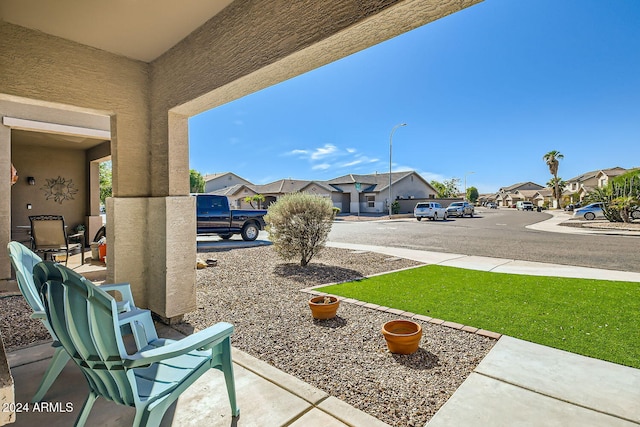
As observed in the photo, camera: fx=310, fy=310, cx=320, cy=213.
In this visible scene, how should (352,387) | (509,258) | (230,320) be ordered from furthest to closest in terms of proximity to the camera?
(509,258), (230,320), (352,387)

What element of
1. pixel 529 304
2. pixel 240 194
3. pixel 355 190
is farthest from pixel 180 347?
pixel 240 194

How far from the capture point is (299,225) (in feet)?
25.4

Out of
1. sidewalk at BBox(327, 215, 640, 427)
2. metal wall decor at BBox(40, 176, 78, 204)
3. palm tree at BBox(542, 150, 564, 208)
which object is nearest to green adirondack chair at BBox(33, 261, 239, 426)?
sidewalk at BBox(327, 215, 640, 427)

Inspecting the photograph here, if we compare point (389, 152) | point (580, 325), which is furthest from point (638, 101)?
point (580, 325)

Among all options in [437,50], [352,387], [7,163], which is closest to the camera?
[352,387]

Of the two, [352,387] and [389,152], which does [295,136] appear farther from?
[352,387]

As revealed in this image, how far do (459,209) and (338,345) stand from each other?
3234 cm

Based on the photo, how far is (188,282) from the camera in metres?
4.13

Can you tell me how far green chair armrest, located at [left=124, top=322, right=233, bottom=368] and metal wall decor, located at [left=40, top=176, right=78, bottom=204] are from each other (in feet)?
34.6

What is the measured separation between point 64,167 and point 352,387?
37.1ft

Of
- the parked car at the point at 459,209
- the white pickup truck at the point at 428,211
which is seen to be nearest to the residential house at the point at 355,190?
the parked car at the point at 459,209

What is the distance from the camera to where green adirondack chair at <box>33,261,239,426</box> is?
5.07 ft

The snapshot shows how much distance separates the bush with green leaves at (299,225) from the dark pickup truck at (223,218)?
5.44 meters

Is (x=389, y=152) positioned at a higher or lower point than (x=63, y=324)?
higher
